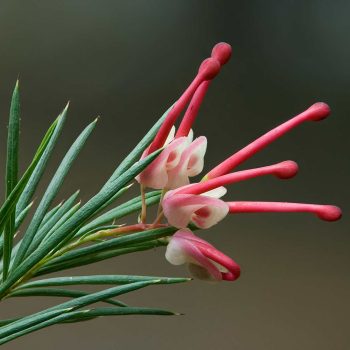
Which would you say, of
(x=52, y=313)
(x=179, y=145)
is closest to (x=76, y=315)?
(x=52, y=313)

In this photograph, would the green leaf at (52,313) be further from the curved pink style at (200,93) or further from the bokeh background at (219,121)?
the bokeh background at (219,121)

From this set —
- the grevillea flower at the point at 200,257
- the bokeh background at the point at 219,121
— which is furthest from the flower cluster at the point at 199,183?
the bokeh background at the point at 219,121

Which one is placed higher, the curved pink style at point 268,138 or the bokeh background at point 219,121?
the bokeh background at point 219,121

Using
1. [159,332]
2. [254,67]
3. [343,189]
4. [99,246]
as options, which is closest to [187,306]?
[159,332]

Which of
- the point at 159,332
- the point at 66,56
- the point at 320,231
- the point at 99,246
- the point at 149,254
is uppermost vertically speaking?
the point at 66,56

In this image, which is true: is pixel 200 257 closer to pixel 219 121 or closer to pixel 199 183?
pixel 199 183

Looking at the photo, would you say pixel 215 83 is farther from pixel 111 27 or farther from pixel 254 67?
pixel 111 27

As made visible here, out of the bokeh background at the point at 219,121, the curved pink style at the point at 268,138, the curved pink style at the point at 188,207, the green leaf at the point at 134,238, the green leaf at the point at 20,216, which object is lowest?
the green leaf at the point at 134,238

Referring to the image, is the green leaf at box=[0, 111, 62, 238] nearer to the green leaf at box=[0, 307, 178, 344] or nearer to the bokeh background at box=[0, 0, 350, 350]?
the green leaf at box=[0, 307, 178, 344]
